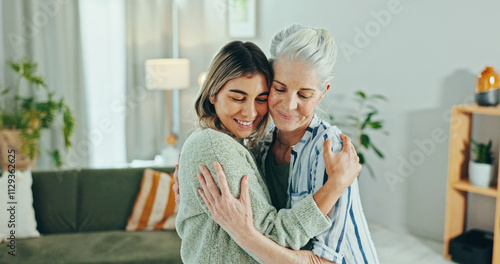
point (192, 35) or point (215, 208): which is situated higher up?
point (192, 35)

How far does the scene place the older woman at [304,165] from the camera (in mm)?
1263

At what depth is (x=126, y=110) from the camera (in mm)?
5457

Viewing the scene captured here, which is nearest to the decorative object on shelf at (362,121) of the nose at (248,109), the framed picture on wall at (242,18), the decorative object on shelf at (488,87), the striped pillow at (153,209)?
the decorative object on shelf at (488,87)

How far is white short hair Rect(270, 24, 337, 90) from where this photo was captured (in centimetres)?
134

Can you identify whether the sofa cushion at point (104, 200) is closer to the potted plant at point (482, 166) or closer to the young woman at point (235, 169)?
the young woman at point (235, 169)

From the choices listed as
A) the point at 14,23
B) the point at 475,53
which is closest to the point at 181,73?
the point at 14,23

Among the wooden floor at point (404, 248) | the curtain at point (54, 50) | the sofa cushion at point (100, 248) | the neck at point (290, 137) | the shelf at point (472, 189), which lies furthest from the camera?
the curtain at point (54, 50)

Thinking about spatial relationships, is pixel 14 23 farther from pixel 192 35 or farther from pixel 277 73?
pixel 277 73

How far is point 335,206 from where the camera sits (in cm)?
131

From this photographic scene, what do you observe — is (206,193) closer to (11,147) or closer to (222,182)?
(222,182)

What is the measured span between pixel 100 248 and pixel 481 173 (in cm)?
248

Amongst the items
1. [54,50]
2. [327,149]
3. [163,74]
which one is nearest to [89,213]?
[163,74]

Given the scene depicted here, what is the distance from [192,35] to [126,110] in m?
Answer: 1.12

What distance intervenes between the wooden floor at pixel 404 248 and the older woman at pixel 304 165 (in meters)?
2.22
